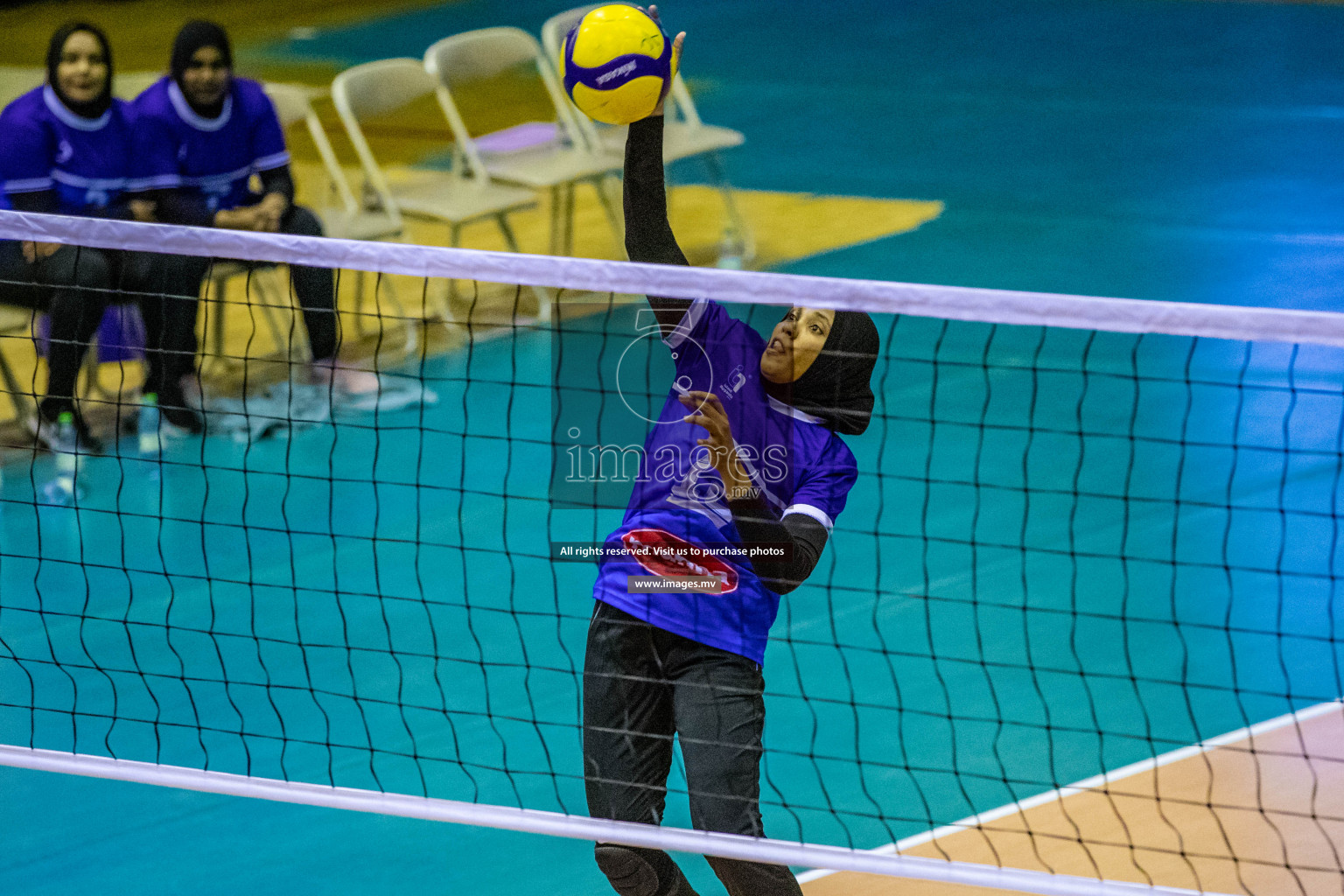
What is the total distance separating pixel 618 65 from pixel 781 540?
121 centimetres

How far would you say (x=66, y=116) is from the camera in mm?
6465

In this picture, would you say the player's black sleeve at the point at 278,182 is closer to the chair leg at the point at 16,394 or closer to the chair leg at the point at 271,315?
the chair leg at the point at 271,315

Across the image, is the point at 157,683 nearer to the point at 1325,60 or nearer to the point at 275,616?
the point at 275,616

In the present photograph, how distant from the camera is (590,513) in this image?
618 cm

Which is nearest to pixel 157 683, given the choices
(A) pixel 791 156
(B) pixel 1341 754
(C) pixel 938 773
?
(C) pixel 938 773

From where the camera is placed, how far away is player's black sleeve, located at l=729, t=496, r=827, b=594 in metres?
3.22

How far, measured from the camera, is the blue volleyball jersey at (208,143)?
669cm

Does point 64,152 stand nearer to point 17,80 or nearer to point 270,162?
point 270,162

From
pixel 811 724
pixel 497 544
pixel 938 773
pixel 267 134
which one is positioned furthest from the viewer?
pixel 267 134

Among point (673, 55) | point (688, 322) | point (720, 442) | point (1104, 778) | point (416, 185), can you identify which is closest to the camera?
point (720, 442)

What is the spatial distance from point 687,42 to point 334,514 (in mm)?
7573

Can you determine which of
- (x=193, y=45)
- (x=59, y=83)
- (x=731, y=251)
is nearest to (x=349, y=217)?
(x=193, y=45)

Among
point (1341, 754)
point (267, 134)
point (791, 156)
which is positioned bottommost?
point (1341, 754)

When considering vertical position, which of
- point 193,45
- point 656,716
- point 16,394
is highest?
point 193,45
